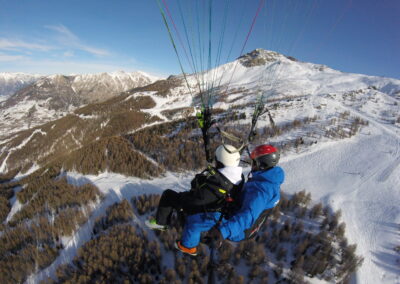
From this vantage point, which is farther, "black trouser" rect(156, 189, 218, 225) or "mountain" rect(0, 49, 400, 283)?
"mountain" rect(0, 49, 400, 283)

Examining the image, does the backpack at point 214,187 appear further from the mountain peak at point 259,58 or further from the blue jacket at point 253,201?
the mountain peak at point 259,58

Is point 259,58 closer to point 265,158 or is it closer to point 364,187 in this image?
point 364,187

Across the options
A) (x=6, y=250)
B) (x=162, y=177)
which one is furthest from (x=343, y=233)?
(x=6, y=250)

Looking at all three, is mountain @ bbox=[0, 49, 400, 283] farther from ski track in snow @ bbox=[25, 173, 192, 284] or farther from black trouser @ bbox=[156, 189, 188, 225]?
black trouser @ bbox=[156, 189, 188, 225]

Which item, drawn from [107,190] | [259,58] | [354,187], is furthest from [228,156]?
[259,58]

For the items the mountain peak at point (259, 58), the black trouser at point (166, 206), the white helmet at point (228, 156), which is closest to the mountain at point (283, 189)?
the white helmet at point (228, 156)

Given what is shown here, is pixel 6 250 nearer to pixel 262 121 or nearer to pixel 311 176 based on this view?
pixel 311 176

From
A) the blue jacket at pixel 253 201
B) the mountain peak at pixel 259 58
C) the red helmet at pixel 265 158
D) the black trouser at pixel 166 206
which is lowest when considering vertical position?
the black trouser at pixel 166 206

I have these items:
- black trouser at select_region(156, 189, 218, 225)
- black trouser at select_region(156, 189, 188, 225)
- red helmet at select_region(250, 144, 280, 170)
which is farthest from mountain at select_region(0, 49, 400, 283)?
black trouser at select_region(156, 189, 188, 225)

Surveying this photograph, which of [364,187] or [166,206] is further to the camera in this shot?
[364,187]
